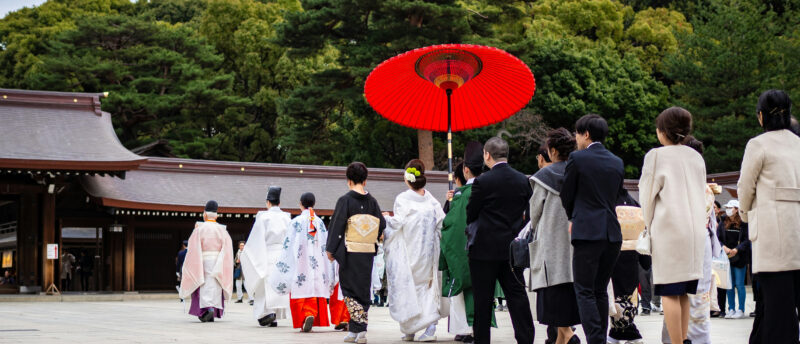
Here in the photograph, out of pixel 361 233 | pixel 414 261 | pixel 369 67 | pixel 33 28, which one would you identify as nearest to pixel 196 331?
pixel 361 233

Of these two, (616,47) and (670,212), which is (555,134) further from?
(616,47)

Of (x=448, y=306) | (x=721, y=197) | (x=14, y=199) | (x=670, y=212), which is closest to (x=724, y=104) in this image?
(x=721, y=197)

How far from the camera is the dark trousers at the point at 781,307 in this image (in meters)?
4.08

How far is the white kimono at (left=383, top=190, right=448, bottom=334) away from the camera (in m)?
6.93

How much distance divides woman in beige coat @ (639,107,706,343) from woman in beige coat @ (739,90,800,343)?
12.6 inches

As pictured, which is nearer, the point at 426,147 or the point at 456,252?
the point at 456,252

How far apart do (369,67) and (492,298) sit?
21644 millimetres

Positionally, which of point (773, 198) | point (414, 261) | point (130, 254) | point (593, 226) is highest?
point (773, 198)

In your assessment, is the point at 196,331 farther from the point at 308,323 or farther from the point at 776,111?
the point at 776,111

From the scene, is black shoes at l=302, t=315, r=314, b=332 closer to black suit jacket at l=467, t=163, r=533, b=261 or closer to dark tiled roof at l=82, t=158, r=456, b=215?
black suit jacket at l=467, t=163, r=533, b=261

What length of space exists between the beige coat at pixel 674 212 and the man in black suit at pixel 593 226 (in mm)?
297

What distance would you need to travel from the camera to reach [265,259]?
8906 millimetres

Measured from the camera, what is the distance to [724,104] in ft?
95.6

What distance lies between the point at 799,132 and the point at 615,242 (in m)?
1.23
